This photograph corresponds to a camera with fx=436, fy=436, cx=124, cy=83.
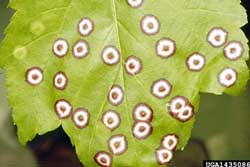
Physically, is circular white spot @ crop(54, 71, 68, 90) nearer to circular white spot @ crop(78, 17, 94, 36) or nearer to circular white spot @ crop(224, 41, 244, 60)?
circular white spot @ crop(78, 17, 94, 36)

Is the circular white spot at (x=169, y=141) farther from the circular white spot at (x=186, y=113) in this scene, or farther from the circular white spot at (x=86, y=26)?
the circular white spot at (x=86, y=26)

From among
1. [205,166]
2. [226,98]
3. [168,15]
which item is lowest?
[205,166]

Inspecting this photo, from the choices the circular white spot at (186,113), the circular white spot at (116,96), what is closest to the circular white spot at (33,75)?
the circular white spot at (116,96)

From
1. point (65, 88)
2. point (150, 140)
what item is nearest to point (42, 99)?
point (65, 88)

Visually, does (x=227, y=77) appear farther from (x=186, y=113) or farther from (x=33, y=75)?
(x=33, y=75)

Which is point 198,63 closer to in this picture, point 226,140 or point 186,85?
point 186,85

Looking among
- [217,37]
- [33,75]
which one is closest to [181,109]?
[217,37]
